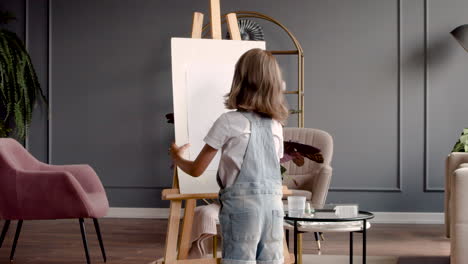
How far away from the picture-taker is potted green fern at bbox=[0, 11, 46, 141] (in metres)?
5.44

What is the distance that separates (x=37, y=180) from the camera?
12.0ft

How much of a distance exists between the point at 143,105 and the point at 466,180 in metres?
3.51

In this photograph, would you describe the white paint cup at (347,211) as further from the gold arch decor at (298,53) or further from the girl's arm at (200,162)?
the gold arch decor at (298,53)

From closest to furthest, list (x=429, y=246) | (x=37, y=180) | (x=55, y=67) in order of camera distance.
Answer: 1. (x=37, y=180)
2. (x=429, y=246)
3. (x=55, y=67)

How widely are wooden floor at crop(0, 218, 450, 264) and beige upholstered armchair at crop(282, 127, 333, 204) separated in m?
0.37

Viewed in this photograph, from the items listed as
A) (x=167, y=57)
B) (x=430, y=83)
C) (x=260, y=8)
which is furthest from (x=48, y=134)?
(x=430, y=83)

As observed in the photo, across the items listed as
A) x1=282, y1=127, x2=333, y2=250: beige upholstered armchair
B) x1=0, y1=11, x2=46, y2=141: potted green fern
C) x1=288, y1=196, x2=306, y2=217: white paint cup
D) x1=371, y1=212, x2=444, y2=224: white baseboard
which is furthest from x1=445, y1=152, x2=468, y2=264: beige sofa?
x1=0, y1=11, x2=46, y2=141: potted green fern

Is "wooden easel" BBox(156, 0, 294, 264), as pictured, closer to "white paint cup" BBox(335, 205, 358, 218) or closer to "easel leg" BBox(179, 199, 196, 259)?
"easel leg" BBox(179, 199, 196, 259)

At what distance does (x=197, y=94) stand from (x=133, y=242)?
2020mm

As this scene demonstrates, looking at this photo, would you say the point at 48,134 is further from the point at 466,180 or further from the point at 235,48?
the point at 466,180

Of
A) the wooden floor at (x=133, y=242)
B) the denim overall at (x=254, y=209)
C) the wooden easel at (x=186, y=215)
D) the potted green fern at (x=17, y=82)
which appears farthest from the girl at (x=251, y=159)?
the potted green fern at (x=17, y=82)

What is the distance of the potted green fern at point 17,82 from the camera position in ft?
17.9

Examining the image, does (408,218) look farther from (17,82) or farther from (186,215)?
(17,82)

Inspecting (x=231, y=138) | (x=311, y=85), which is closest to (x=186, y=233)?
(x=231, y=138)
